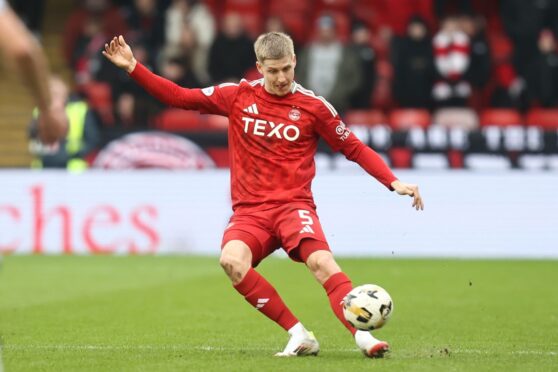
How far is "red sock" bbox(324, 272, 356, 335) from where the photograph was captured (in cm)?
775

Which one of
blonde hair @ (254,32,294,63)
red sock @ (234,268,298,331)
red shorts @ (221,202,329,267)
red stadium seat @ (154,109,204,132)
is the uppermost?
blonde hair @ (254,32,294,63)

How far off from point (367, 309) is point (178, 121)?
1133cm

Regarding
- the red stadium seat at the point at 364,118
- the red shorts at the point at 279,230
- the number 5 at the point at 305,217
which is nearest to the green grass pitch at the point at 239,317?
the red shorts at the point at 279,230

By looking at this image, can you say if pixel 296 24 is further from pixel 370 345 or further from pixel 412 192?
pixel 370 345

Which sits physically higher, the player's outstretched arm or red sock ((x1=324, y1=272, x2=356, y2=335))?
the player's outstretched arm

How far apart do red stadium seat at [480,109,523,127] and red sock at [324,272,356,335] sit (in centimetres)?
1089

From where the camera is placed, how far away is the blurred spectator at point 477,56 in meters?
19.2

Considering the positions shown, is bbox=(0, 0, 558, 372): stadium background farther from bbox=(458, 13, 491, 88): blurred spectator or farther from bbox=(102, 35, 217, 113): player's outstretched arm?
bbox=(102, 35, 217, 113): player's outstretched arm

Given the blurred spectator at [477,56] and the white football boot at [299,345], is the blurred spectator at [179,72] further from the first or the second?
the white football boot at [299,345]

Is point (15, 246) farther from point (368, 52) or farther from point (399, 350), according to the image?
point (399, 350)

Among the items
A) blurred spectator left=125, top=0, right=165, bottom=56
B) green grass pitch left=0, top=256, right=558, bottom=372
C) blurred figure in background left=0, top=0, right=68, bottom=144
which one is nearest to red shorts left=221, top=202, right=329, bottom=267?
green grass pitch left=0, top=256, right=558, bottom=372

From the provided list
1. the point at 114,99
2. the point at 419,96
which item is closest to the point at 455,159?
the point at 419,96

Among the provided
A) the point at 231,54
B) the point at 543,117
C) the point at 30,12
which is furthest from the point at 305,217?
the point at 30,12

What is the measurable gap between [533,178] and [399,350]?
28.4 ft
